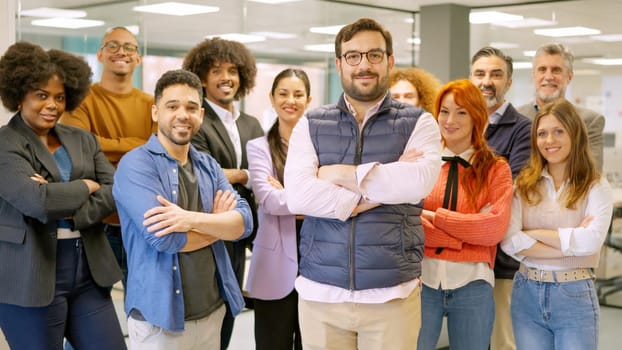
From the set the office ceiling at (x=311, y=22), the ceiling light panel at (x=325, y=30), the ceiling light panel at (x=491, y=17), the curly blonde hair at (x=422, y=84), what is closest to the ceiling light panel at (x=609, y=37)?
the office ceiling at (x=311, y=22)

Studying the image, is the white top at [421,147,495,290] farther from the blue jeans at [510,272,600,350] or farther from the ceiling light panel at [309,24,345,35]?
the ceiling light panel at [309,24,345,35]

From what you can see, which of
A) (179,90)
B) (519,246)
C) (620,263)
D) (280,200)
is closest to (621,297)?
(620,263)

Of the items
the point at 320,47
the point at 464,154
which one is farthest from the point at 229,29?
the point at 464,154

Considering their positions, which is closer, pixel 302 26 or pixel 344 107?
pixel 344 107

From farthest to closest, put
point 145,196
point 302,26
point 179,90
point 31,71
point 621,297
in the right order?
1. point 302,26
2. point 621,297
3. point 31,71
4. point 179,90
5. point 145,196

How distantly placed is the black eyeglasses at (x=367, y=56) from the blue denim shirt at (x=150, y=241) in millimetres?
779

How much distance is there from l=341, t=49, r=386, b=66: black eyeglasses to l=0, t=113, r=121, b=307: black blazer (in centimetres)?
119

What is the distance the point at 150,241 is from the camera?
291 centimetres

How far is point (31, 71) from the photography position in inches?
134

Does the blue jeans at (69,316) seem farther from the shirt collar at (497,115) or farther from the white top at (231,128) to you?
the shirt collar at (497,115)

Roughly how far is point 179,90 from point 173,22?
284 cm

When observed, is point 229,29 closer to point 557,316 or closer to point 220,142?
point 220,142

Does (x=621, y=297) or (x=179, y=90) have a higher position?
(x=179, y=90)

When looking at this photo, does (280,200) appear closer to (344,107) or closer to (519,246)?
(344,107)
